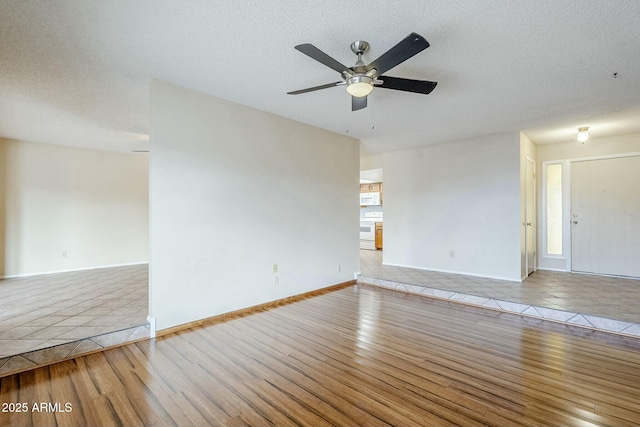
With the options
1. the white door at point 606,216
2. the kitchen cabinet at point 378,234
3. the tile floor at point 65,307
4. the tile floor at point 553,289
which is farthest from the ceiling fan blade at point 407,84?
the kitchen cabinet at point 378,234

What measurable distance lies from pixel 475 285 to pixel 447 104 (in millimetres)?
2706

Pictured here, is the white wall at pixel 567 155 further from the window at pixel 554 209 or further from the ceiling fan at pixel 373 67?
the ceiling fan at pixel 373 67

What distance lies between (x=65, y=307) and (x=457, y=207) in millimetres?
5941

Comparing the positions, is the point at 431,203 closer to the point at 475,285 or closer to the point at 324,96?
the point at 475,285

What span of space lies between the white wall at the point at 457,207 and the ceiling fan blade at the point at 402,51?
3714mm

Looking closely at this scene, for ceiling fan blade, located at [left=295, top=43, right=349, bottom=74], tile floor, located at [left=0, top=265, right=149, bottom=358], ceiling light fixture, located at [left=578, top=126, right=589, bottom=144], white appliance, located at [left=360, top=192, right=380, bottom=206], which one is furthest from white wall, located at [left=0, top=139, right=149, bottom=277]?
ceiling light fixture, located at [left=578, top=126, right=589, bottom=144]

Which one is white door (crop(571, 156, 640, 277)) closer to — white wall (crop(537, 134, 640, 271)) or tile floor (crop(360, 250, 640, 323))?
white wall (crop(537, 134, 640, 271))

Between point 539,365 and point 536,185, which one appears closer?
point 539,365

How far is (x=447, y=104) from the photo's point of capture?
11.6 feet

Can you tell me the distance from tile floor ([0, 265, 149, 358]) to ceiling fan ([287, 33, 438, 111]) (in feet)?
9.66

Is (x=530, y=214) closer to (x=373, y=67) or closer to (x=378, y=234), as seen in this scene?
(x=378, y=234)

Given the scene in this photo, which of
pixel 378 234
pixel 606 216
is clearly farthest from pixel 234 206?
pixel 606 216

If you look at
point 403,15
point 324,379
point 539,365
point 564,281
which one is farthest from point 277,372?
point 564,281

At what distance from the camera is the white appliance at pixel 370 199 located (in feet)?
30.4
